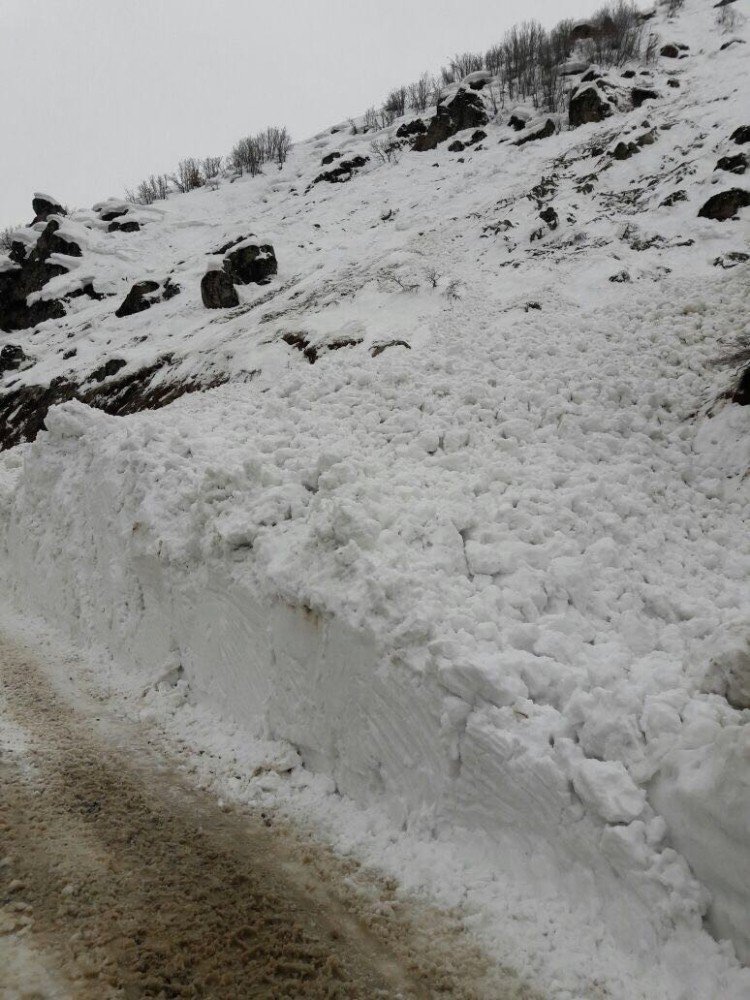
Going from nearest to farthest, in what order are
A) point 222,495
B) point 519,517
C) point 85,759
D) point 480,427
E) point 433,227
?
point 85,759, point 519,517, point 222,495, point 480,427, point 433,227

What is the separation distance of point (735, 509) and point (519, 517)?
2330 mm

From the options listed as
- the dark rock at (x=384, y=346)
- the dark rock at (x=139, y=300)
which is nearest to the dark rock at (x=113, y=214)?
the dark rock at (x=139, y=300)

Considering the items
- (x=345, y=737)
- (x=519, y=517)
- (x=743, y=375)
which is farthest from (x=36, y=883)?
(x=743, y=375)

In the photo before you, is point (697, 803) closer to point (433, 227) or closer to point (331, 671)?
point (331, 671)

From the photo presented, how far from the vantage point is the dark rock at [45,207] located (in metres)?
37.3

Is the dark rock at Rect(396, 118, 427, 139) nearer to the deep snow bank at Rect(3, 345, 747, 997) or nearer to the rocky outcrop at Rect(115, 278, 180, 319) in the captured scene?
the rocky outcrop at Rect(115, 278, 180, 319)

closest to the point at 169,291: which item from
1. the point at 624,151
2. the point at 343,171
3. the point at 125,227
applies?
the point at 125,227

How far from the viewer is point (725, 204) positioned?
13.7 meters

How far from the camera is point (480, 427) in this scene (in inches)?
314

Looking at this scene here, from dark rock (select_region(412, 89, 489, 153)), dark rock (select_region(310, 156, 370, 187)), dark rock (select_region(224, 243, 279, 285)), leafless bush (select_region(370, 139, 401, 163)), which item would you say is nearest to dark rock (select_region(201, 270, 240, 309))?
dark rock (select_region(224, 243, 279, 285))

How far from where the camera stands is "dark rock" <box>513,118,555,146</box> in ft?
83.9

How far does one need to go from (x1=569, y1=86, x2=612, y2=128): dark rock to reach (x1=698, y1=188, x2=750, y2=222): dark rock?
43.0ft

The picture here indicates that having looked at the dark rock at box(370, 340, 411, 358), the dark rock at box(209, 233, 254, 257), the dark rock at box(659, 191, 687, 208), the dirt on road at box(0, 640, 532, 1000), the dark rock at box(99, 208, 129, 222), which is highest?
the dark rock at box(99, 208, 129, 222)

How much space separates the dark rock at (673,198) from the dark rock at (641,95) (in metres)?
12.2
